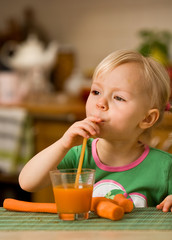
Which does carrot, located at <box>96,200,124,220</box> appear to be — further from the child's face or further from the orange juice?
the child's face

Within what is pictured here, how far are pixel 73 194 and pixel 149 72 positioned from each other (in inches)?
17.4

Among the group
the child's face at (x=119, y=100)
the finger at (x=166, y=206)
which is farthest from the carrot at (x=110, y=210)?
the child's face at (x=119, y=100)

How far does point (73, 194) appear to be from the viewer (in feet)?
A: 2.83

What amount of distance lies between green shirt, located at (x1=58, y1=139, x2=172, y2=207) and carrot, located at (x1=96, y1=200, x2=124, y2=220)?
244mm

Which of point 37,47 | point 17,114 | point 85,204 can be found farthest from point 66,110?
point 85,204

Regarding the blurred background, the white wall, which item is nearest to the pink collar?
the blurred background

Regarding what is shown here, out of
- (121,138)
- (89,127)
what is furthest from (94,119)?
(121,138)

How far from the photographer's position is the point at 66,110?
2689 mm

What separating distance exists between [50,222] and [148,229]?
0.19 meters

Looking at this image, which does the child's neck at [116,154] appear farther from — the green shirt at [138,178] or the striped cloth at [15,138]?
the striped cloth at [15,138]

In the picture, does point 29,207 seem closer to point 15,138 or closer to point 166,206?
point 166,206

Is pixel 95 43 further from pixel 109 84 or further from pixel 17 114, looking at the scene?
pixel 109 84

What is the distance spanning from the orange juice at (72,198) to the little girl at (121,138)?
0.17 m

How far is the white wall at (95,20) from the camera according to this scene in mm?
3932
